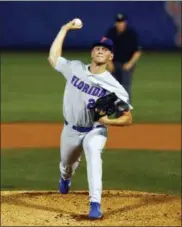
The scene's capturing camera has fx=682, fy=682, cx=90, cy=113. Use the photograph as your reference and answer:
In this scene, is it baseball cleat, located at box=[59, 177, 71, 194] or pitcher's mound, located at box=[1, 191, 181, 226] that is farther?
baseball cleat, located at box=[59, 177, 71, 194]

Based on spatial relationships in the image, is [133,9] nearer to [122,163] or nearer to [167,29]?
[167,29]

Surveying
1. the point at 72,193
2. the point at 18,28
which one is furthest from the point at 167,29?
the point at 72,193

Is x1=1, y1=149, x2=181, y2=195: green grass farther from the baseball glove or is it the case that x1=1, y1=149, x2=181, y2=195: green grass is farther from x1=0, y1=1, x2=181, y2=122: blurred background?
x1=0, y1=1, x2=181, y2=122: blurred background

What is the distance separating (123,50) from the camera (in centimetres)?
1320

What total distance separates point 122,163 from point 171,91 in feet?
28.6

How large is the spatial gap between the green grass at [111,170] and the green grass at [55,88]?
10.4 ft

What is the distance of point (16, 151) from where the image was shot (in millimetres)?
10898

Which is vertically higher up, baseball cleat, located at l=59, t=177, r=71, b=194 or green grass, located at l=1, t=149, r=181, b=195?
baseball cleat, located at l=59, t=177, r=71, b=194

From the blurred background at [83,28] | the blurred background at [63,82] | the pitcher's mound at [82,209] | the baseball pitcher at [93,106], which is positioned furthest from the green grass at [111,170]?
the blurred background at [83,28]

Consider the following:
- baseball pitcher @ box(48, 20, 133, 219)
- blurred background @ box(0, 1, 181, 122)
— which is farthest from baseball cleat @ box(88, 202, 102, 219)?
blurred background @ box(0, 1, 181, 122)

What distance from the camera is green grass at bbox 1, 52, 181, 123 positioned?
14617 mm

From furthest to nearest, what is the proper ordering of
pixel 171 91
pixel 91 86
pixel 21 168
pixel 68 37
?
pixel 68 37
pixel 171 91
pixel 21 168
pixel 91 86

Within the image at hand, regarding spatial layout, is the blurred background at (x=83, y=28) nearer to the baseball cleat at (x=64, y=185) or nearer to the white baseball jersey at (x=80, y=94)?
the baseball cleat at (x=64, y=185)

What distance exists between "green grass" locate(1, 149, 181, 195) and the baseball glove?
2.01m
